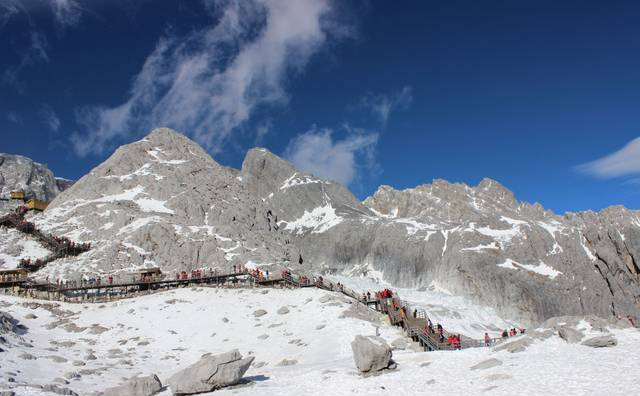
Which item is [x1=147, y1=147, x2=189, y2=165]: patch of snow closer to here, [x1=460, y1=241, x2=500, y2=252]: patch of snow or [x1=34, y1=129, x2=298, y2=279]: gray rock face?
[x1=34, y1=129, x2=298, y2=279]: gray rock face

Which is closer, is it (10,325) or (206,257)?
(10,325)

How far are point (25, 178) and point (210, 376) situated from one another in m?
186

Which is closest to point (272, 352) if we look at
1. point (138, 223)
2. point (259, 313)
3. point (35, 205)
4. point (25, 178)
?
point (259, 313)

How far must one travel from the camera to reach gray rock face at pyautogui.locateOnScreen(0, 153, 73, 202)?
174m

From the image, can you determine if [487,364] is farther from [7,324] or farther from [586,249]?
[586,249]

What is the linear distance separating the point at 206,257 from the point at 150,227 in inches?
456

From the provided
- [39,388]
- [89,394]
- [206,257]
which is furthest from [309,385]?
[206,257]

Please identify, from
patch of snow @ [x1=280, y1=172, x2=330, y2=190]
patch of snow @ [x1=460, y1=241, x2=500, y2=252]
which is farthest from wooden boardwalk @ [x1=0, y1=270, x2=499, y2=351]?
patch of snow @ [x1=280, y1=172, x2=330, y2=190]

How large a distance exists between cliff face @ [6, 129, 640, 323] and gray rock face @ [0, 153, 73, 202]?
279 ft

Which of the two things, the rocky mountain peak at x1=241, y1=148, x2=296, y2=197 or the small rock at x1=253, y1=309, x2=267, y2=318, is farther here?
the rocky mountain peak at x1=241, y1=148, x2=296, y2=197

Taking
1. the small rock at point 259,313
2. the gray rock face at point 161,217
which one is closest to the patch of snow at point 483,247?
the gray rock face at point 161,217

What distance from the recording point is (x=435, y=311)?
193 ft

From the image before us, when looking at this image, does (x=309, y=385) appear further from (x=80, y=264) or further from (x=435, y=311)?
(x=80, y=264)

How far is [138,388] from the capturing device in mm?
25047
